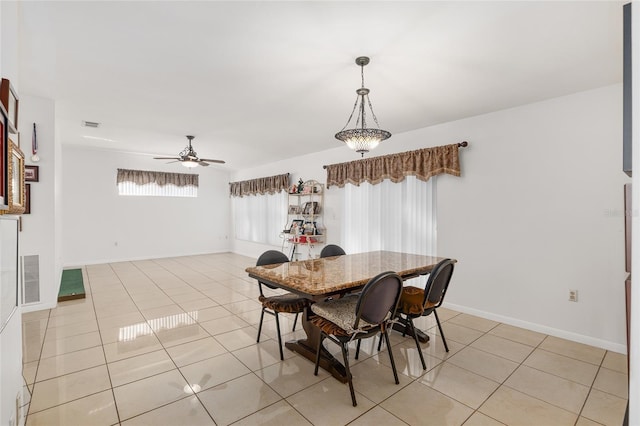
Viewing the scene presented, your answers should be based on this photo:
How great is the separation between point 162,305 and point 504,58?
454 cm

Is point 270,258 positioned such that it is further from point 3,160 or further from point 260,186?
point 260,186

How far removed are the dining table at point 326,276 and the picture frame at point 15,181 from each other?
1485 mm

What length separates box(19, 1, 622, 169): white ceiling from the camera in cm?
181

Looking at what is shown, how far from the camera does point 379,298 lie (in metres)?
2.03

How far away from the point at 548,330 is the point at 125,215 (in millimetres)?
Result: 7911

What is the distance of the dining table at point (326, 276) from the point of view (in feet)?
6.93

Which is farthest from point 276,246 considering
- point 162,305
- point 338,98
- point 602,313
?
point 602,313

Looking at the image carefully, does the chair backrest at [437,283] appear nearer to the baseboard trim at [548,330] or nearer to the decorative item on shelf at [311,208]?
the baseboard trim at [548,330]

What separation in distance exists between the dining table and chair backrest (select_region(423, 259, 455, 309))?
23 cm

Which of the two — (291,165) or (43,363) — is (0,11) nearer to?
(43,363)

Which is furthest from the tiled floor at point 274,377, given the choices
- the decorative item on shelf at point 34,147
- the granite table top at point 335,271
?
the decorative item on shelf at point 34,147

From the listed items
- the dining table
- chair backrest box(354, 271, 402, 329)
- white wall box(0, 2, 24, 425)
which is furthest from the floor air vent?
chair backrest box(354, 271, 402, 329)

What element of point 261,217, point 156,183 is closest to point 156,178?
point 156,183

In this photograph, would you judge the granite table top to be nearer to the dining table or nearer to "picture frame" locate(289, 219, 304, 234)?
the dining table
